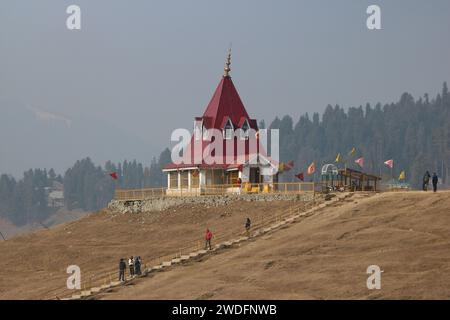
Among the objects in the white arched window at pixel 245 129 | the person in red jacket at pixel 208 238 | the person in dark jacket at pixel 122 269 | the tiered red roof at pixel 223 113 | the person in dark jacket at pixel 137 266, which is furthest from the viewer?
the white arched window at pixel 245 129

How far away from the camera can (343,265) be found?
46.3 meters

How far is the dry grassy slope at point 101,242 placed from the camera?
58781mm

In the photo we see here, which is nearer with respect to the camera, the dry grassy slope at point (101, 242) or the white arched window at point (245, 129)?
the dry grassy slope at point (101, 242)

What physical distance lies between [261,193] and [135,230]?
8992 mm

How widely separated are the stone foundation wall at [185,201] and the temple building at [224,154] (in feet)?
7.61

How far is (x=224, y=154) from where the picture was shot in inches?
3174

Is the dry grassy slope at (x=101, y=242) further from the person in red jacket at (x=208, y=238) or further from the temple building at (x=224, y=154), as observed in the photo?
the temple building at (x=224, y=154)

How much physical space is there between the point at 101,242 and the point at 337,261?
2495 cm

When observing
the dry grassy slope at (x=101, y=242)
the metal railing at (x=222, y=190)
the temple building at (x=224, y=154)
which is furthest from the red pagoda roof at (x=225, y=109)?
the dry grassy slope at (x=101, y=242)

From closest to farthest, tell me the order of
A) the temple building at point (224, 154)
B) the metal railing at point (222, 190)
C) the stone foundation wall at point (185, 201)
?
1. the stone foundation wall at point (185, 201)
2. the metal railing at point (222, 190)
3. the temple building at point (224, 154)

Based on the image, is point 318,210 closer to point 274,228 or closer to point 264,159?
point 274,228

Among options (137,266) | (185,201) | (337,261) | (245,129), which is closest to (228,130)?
(245,129)

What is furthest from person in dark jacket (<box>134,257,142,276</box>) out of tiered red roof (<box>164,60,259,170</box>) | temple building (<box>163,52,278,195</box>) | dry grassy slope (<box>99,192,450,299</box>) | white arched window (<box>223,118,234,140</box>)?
white arched window (<box>223,118,234,140</box>)
